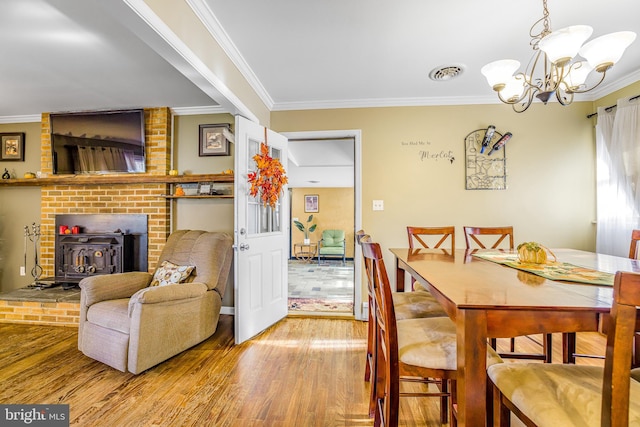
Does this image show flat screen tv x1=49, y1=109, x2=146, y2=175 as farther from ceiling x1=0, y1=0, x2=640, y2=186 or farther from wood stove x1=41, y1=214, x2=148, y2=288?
wood stove x1=41, y1=214, x2=148, y2=288

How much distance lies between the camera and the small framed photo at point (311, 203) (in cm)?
815

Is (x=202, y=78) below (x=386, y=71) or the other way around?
below

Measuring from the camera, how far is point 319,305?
3.57 m

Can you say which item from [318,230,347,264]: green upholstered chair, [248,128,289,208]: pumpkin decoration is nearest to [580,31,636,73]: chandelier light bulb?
[248,128,289,208]: pumpkin decoration

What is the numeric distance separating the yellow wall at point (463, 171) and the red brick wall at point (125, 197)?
1.75 metres

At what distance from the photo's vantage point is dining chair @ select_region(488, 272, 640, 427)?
657 mm

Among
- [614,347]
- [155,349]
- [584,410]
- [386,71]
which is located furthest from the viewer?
[386,71]

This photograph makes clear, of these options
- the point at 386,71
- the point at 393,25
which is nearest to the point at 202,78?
the point at 393,25

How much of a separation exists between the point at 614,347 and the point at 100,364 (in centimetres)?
291

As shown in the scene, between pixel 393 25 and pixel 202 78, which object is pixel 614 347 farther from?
pixel 202 78

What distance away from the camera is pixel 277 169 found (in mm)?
2840

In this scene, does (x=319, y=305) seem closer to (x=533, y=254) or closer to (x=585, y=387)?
(x=533, y=254)

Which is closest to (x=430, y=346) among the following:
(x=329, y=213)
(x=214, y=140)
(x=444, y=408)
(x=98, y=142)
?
(x=444, y=408)

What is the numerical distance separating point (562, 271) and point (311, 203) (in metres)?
6.94
